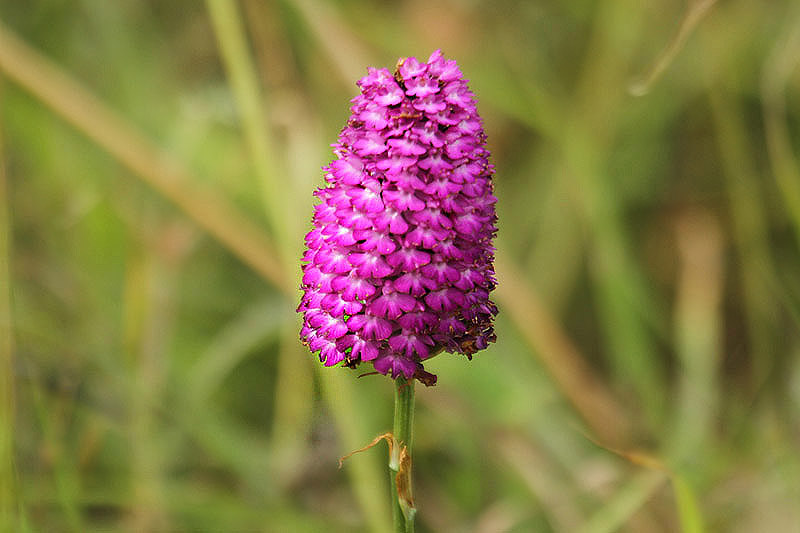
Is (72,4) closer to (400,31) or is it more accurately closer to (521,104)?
(400,31)

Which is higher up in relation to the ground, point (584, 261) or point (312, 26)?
point (312, 26)

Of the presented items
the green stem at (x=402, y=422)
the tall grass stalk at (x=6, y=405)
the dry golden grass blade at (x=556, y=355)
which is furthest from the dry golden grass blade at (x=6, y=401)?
the dry golden grass blade at (x=556, y=355)

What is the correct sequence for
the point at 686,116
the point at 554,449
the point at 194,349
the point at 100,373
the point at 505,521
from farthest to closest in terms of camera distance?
the point at 686,116
the point at 194,349
the point at 554,449
the point at 100,373
the point at 505,521

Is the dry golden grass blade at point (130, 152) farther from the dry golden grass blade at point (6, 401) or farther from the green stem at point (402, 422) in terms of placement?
the green stem at point (402, 422)

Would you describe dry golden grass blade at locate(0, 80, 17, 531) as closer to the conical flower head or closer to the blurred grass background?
the blurred grass background

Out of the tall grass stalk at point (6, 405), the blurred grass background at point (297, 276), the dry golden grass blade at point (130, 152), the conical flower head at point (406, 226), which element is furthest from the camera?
the dry golden grass blade at point (130, 152)

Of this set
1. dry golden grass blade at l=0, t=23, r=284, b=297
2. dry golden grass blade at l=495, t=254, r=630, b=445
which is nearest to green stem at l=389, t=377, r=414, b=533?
dry golden grass blade at l=0, t=23, r=284, b=297

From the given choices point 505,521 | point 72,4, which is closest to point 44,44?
point 72,4

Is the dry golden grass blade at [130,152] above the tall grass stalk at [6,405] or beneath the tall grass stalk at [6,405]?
above
